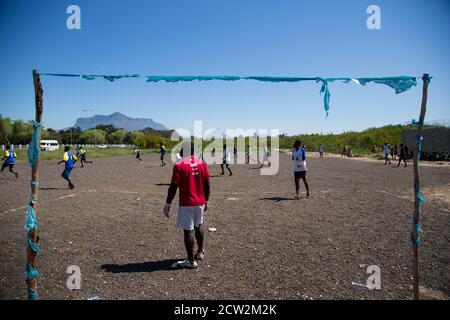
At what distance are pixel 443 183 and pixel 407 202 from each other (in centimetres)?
618

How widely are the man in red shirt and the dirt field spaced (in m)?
0.54

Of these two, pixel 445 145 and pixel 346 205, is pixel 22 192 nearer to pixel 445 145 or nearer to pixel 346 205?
pixel 346 205

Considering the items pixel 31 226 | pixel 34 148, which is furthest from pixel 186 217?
pixel 34 148

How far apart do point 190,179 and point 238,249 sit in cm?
190

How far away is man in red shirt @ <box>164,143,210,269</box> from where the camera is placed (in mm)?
4621

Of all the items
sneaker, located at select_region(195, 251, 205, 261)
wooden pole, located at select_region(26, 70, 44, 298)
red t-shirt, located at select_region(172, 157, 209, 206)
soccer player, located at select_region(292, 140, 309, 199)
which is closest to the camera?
wooden pole, located at select_region(26, 70, 44, 298)

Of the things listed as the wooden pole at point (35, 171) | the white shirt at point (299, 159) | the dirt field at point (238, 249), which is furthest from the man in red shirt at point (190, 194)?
the white shirt at point (299, 159)

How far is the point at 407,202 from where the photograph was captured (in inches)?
381

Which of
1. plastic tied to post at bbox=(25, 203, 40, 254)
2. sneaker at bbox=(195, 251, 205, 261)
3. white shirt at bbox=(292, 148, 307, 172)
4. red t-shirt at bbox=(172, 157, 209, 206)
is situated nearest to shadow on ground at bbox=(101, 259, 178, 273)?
sneaker at bbox=(195, 251, 205, 261)

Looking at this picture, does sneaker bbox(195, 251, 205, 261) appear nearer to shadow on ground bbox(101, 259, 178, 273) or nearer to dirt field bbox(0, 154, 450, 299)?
dirt field bbox(0, 154, 450, 299)

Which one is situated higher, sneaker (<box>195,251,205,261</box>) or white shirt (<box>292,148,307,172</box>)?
white shirt (<box>292,148,307,172</box>)

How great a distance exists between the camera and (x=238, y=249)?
5.57 metres
